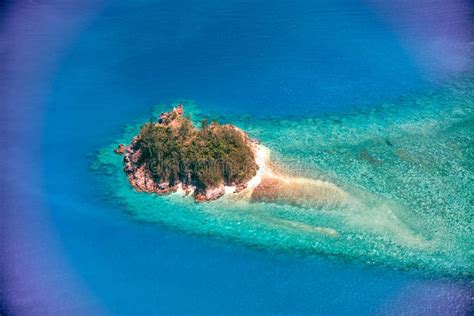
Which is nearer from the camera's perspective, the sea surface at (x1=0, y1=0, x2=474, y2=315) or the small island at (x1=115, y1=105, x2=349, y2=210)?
the sea surface at (x1=0, y1=0, x2=474, y2=315)

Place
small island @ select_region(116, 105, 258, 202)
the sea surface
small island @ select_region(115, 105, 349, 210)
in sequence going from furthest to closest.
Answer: small island @ select_region(116, 105, 258, 202) → small island @ select_region(115, 105, 349, 210) → the sea surface

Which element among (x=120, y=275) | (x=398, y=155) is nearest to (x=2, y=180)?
(x=120, y=275)

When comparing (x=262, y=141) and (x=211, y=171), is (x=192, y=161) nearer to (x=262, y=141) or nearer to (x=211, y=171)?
(x=211, y=171)

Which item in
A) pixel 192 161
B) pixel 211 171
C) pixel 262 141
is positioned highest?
pixel 262 141

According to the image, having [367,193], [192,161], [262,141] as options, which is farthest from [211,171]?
[367,193]

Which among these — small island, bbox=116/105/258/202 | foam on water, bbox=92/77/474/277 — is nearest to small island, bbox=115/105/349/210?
small island, bbox=116/105/258/202

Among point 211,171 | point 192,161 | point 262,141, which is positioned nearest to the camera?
point 211,171

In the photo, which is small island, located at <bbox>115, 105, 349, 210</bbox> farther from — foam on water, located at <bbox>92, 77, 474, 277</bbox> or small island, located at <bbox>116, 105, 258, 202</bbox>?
foam on water, located at <bbox>92, 77, 474, 277</bbox>
